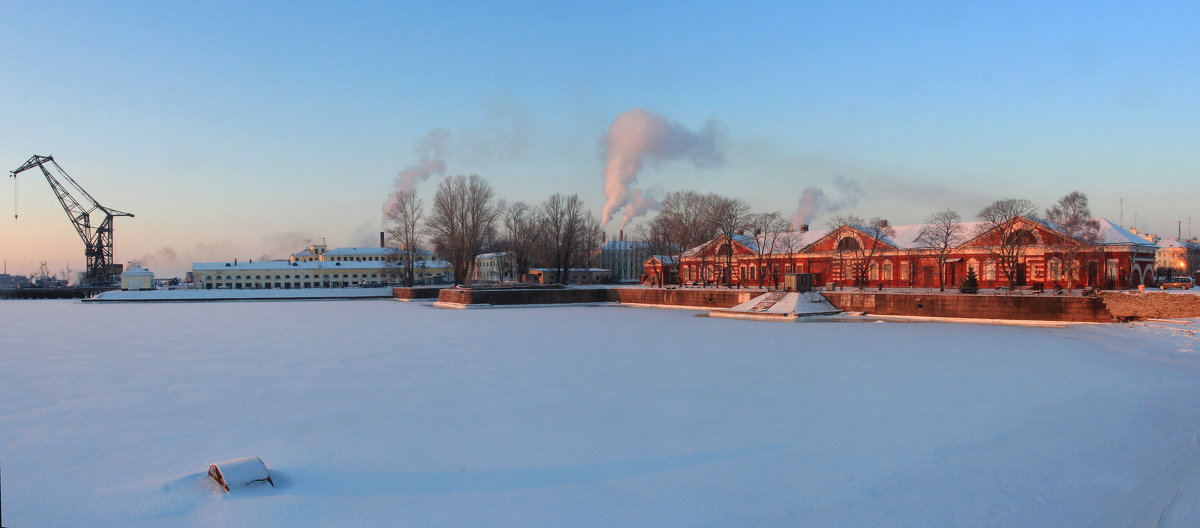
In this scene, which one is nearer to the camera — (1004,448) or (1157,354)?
(1004,448)

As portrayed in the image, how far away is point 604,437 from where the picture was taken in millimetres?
9062

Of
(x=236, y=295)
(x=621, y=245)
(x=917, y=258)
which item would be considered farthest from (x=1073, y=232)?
(x=621, y=245)

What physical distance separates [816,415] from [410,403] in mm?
6574

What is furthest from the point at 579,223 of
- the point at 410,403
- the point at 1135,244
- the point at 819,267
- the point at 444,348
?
the point at 410,403

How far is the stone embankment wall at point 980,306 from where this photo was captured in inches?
1182

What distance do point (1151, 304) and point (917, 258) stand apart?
57.4ft

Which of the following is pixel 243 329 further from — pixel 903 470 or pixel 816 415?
pixel 903 470

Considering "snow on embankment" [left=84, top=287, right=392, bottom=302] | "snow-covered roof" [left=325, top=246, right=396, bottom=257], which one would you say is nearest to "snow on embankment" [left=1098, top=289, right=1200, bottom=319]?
"snow on embankment" [left=84, top=287, right=392, bottom=302]

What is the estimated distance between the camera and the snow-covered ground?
647cm

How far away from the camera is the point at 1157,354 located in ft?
60.5

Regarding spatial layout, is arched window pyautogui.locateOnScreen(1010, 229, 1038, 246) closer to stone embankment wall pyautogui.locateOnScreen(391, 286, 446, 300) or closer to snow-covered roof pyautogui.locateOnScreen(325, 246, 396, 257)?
stone embankment wall pyautogui.locateOnScreen(391, 286, 446, 300)

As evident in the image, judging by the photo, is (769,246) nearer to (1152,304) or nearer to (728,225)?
(728,225)

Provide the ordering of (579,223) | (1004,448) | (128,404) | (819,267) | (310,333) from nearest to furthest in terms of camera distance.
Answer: (1004,448)
(128,404)
(310,333)
(819,267)
(579,223)

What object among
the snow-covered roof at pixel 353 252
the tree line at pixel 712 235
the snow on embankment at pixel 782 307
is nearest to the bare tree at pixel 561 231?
the tree line at pixel 712 235
